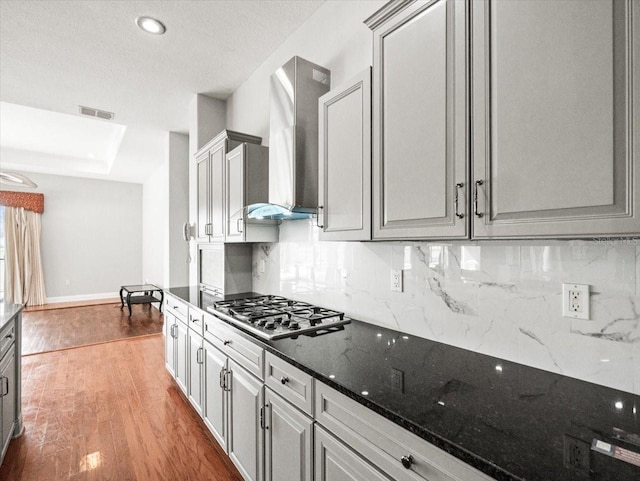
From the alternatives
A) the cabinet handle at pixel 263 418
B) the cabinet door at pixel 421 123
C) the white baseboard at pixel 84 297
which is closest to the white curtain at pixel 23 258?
the white baseboard at pixel 84 297

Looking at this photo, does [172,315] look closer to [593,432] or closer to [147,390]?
[147,390]

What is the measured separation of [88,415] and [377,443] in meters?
2.82

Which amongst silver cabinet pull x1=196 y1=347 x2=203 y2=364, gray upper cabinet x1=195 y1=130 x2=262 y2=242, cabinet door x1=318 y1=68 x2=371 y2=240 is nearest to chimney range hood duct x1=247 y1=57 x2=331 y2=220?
cabinet door x1=318 y1=68 x2=371 y2=240

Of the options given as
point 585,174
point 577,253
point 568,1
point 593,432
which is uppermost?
point 568,1

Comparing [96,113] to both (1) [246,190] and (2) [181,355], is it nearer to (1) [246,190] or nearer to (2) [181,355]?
(1) [246,190]

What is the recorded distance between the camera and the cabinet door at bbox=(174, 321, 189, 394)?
275cm

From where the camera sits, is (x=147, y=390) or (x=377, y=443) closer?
(x=377, y=443)

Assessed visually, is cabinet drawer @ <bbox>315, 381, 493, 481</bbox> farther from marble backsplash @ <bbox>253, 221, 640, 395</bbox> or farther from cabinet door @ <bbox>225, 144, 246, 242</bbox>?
cabinet door @ <bbox>225, 144, 246, 242</bbox>

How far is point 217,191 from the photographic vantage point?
2.95 meters

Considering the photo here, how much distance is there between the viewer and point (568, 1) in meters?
0.89

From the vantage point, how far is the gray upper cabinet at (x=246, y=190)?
2.56m

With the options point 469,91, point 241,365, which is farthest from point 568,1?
point 241,365

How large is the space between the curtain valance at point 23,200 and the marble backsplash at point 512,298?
7782 mm

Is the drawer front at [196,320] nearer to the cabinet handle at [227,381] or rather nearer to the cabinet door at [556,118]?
the cabinet handle at [227,381]
